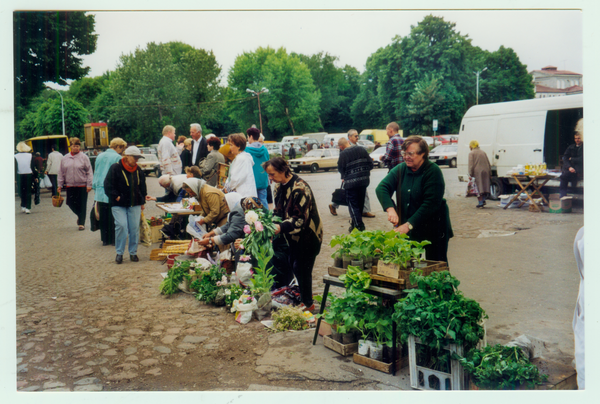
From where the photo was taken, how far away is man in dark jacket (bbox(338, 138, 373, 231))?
8867 millimetres

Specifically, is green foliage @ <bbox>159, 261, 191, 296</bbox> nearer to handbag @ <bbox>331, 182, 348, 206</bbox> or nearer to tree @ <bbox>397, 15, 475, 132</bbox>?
handbag @ <bbox>331, 182, 348, 206</bbox>

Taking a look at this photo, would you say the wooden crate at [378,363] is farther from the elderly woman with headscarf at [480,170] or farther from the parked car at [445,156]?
the parked car at [445,156]

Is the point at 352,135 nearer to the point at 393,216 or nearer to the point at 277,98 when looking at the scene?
the point at 277,98

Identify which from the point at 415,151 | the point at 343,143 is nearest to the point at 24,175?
the point at 343,143

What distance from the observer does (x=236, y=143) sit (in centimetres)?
758

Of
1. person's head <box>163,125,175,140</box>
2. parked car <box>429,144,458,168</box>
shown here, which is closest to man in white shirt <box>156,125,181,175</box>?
person's head <box>163,125,175,140</box>

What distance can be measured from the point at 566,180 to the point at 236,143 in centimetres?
744

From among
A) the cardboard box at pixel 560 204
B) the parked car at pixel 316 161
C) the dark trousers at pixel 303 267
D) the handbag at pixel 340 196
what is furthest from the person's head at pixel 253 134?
the parked car at pixel 316 161

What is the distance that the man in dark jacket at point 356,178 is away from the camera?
8.87m

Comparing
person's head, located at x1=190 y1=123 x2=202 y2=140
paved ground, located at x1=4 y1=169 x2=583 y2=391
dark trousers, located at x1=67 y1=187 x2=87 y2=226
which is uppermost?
person's head, located at x1=190 y1=123 x2=202 y2=140

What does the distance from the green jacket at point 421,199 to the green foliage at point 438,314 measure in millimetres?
865

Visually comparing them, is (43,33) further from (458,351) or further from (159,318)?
(458,351)

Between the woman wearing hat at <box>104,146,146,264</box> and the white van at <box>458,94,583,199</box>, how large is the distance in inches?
348

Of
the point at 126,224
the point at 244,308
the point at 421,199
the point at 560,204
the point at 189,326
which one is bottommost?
Result: the point at 189,326
